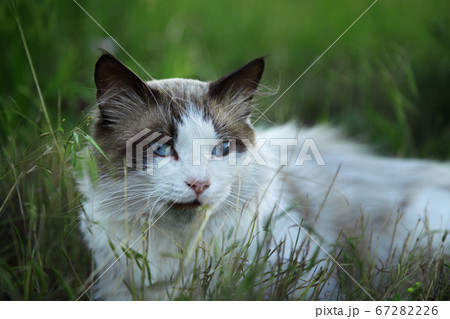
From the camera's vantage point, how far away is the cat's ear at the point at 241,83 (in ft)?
6.30

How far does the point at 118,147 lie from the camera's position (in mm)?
1851

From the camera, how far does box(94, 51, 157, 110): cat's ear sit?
180 cm

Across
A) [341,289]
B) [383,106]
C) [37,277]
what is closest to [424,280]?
[341,289]

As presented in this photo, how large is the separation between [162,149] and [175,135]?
7 cm

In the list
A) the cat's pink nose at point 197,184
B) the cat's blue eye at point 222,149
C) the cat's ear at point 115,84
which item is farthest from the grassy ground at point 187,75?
the cat's blue eye at point 222,149

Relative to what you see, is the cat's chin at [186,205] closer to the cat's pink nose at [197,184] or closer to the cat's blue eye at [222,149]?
the cat's pink nose at [197,184]

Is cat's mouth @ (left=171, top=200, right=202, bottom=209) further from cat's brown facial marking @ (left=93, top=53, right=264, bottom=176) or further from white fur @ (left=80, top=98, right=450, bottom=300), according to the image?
cat's brown facial marking @ (left=93, top=53, right=264, bottom=176)

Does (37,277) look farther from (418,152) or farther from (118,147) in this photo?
(418,152)

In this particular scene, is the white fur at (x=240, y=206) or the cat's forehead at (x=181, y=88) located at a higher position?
the cat's forehead at (x=181, y=88)

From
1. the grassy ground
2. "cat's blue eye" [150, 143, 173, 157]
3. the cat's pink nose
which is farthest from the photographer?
the grassy ground

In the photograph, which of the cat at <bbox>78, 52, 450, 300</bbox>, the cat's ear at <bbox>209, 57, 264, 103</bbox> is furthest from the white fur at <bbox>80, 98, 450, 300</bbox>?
the cat's ear at <bbox>209, 57, 264, 103</bbox>

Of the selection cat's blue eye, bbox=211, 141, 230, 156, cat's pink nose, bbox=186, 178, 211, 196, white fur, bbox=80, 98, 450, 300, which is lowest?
white fur, bbox=80, 98, 450, 300

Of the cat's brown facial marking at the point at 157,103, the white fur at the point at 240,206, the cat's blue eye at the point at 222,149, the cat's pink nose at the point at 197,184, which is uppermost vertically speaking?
the cat's brown facial marking at the point at 157,103

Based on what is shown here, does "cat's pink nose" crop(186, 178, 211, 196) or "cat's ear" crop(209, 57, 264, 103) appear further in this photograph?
"cat's ear" crop(209, 57, 264, 103)
